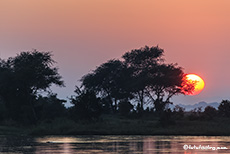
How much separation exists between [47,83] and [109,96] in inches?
1554

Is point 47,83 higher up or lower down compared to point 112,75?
lower down

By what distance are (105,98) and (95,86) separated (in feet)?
16.9

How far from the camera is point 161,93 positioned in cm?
11219

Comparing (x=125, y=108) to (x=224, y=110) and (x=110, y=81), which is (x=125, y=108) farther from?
(x=110, y=81)

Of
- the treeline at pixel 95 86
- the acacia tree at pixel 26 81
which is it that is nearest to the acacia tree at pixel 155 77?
the treeline at pixel 95 86

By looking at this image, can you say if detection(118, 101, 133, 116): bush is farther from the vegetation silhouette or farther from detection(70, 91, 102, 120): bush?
detection(70, 91, 102, 120): bush

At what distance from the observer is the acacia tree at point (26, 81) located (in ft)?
270

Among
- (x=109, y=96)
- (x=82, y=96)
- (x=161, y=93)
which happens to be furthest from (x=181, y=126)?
(x=109, y=96)

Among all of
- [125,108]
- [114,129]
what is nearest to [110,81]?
[125,108]

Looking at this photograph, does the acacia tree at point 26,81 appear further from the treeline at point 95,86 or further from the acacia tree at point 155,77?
the acacia tree at point 155,77

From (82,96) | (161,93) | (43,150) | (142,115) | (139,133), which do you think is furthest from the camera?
(161,93)

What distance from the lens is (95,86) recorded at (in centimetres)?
12712

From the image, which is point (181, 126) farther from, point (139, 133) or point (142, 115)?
point (142, 115)

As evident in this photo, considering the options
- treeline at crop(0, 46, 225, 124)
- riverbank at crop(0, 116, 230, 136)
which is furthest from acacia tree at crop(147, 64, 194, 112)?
riverbank at crop(0, 116, 230, 136)
